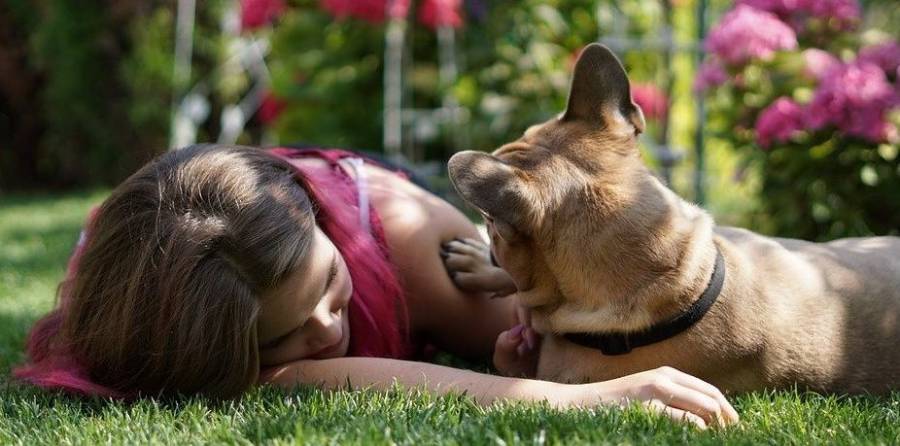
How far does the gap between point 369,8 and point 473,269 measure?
4.46m

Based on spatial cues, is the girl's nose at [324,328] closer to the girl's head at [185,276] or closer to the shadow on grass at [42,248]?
the girl's head at [185,276]

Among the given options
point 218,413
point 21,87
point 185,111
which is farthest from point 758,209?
point 21,87

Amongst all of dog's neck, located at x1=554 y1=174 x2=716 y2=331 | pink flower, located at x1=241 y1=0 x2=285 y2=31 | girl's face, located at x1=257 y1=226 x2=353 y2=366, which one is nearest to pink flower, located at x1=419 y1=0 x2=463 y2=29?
pink flower, located at x1=241 y1=0 x2=285 y2=31

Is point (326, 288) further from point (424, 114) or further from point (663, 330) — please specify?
point (424, 114)

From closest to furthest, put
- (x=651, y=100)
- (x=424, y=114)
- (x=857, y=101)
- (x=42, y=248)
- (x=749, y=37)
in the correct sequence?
(x=857, y=101), (x=749, y=37), (x=42, y=248), (x=424, y=114), (x=651, y=100)

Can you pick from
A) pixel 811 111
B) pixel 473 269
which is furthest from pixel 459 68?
pixel 473 269

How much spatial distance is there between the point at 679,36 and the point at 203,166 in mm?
9022

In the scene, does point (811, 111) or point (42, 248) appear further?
point (42, 248)

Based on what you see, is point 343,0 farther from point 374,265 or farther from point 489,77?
point 374,265

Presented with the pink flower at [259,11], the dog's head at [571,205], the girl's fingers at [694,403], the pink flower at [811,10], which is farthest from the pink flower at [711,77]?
the pink flower at [259,11]

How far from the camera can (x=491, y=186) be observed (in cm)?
239

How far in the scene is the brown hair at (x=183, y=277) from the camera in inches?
103

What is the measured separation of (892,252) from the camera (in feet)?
10.1

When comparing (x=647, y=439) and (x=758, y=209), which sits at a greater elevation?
(x=647, y=439)
